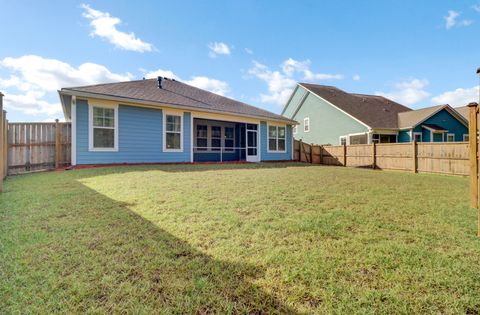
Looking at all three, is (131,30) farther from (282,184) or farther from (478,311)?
(478,311)

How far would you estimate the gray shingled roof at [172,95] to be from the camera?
9745mm

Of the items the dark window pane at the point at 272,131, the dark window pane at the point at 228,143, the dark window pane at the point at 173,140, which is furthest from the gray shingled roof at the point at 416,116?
the dark window pane at the point at 173,140

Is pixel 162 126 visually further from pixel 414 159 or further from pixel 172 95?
pixel 414 159

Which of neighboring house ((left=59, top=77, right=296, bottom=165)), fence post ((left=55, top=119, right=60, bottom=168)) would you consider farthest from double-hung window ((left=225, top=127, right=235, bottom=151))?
fence post ((left=55, top=119, right=60, bottom=168))

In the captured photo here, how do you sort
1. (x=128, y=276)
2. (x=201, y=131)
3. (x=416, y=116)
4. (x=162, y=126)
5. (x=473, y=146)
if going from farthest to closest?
(x=416, y=116)
(x=201, y=131)
(x=162, y=126)
(x=473, y=146)
(x=128, y=276)

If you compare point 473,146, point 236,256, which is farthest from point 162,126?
point 473,146

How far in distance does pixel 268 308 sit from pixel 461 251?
2140mm

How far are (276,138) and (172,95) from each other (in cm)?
715

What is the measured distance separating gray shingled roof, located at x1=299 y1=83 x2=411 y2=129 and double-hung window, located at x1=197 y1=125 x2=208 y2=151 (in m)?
11.8

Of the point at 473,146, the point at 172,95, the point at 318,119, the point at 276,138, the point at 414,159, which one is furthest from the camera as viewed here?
the point at 318,119

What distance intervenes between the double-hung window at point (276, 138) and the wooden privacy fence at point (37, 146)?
10.7m

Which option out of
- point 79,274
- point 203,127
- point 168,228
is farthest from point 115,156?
point 79,274

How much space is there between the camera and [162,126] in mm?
10805

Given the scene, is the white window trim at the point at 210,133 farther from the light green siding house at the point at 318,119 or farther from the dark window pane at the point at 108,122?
the light green siding house at the point at 318,119
